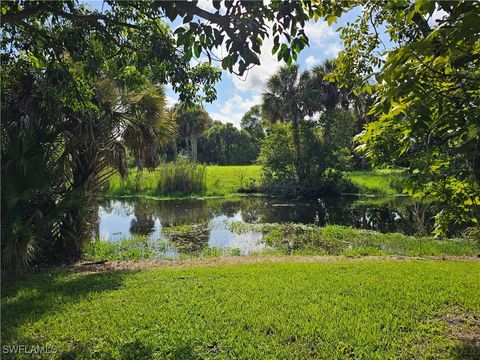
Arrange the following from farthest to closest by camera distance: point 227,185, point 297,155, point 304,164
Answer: point 227,185
point 304,164
point 297,155

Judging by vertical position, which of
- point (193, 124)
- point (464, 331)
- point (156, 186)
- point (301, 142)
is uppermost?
point (193, 124)

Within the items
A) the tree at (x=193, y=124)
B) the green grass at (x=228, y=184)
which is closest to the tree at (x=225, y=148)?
the tree at (x=193, y=124)

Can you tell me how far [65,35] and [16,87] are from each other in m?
3.07

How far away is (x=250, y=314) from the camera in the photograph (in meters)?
4.39

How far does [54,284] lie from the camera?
602 centimetres

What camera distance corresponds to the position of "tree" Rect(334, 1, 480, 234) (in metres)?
1.92

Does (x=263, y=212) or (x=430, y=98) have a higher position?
(x=430, y=98)

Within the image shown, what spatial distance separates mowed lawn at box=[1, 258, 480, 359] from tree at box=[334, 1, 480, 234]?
133 centimetres

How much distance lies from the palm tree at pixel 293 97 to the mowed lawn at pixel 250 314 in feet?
71.9

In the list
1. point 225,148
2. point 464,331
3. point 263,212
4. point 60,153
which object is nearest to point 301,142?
point 263,212

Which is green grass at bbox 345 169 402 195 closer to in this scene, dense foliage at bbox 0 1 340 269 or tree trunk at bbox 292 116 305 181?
tree trunk at bbox 292 116 305 181

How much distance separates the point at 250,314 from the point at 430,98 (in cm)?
313

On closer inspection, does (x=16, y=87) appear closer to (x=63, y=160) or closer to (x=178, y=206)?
(x=63, y=160)

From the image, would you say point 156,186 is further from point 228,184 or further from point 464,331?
point 464,331
